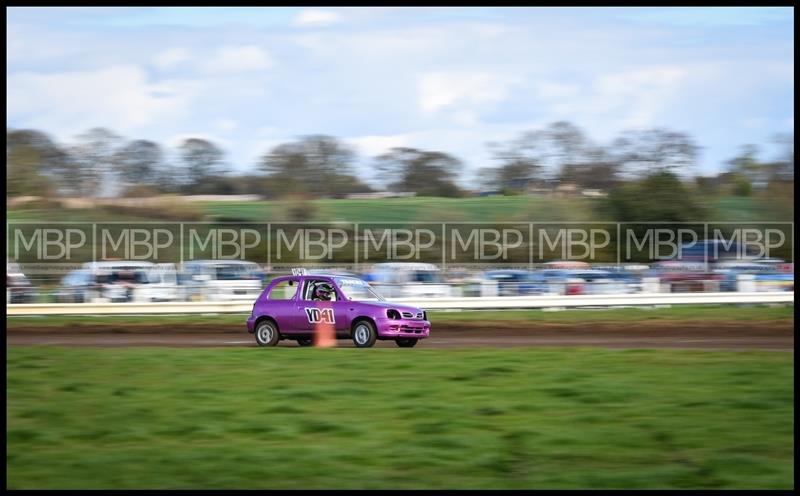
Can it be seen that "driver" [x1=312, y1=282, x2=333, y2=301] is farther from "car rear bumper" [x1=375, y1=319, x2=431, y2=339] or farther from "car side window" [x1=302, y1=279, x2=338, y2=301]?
"car rear bumper" [x1=375, y1=319, x2=431, y2=339]

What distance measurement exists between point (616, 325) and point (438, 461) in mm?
16435

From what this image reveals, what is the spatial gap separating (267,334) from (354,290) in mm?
1784

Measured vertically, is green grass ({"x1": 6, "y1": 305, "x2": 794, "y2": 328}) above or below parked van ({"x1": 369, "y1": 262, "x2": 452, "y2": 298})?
below

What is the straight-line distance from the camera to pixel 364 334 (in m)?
17.8

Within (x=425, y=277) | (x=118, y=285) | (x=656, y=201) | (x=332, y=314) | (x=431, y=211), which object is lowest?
(x=332, y=314)

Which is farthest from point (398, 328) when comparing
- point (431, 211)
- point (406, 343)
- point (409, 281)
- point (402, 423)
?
point (431, 211)

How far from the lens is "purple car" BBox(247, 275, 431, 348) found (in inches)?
701

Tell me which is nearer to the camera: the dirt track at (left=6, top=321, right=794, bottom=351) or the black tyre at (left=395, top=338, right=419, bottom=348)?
the black tyre at (left=395, top=338, right=419, bottom=348)

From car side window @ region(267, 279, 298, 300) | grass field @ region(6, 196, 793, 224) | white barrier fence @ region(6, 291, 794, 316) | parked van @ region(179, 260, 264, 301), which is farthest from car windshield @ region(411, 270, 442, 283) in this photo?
car side window @ region(267, 279, 298, 300)

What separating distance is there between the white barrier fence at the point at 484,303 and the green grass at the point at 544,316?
187mm

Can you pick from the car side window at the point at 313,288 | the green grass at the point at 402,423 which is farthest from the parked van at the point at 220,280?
the green grass at the point at 402,423

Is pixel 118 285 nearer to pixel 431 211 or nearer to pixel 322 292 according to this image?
pixel 322 292

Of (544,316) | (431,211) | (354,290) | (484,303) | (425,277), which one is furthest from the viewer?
(431,211)

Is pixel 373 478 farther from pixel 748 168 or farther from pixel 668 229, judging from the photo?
pixel 748 168
